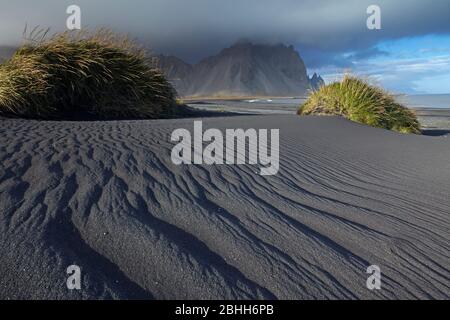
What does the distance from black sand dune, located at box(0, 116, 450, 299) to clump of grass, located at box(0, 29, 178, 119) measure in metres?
3.05

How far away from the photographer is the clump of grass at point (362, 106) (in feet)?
33.1

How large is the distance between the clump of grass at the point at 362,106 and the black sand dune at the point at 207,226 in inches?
228

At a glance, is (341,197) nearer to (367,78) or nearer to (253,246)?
(253,246)

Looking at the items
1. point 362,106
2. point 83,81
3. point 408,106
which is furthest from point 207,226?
point 408,106

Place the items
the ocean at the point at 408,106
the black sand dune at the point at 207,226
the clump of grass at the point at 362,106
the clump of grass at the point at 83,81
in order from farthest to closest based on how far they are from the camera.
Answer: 1. the ocean at the point at 408,106
2. the clump of grass at the point at 362,106
3. the clump of grass at the point at 83,81
4. the black sand dune at the point at 207,226

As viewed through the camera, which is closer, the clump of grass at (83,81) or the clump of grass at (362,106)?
the clump of grass at (83,81)

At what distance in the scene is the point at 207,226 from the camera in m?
2.59

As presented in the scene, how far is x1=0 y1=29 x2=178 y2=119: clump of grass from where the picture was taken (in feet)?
23.9

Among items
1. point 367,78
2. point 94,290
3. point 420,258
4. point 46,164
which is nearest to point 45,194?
point 46,164

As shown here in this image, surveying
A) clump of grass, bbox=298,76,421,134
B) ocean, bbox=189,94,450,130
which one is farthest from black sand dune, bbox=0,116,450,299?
ocean, bbox=189,94,450,130

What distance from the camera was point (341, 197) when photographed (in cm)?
340

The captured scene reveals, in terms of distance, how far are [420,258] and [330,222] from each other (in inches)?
25.2

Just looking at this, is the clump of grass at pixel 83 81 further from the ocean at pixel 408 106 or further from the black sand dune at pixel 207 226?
the ocean at pixel 408 106

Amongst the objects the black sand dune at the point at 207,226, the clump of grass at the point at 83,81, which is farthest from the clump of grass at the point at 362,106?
the black sand dune at the point at 207,226
